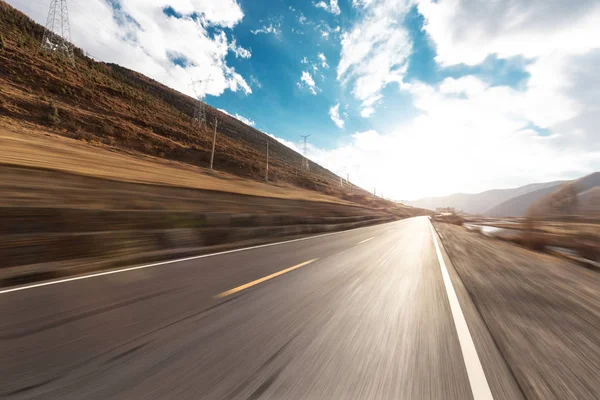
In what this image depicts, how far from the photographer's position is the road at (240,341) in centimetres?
168

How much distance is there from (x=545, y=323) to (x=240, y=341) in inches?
143

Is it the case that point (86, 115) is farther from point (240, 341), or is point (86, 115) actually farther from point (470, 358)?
point (470, 358)

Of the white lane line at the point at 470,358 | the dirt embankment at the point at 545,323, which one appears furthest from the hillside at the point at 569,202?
the white lane line at the point at 470,358

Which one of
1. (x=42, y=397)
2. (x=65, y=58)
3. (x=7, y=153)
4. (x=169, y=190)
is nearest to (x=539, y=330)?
(x=42, y=397)

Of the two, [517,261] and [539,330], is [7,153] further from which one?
[517,261]

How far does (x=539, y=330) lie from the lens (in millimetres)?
2719

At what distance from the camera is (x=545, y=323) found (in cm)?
289

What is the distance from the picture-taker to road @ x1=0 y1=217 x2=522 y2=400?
168 centimetres

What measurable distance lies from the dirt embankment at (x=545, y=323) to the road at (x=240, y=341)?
0.21 metres

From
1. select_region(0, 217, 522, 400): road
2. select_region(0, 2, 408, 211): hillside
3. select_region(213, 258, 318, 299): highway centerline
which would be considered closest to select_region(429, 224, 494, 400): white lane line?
select_region(0, 217, 522, 400): road

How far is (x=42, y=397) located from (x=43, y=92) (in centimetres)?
4953

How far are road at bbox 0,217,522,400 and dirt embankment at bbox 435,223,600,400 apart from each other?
21cm

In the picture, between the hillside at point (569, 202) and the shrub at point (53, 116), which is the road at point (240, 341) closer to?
the hillside at point (569, 202)

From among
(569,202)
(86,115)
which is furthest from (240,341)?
(86,115)
